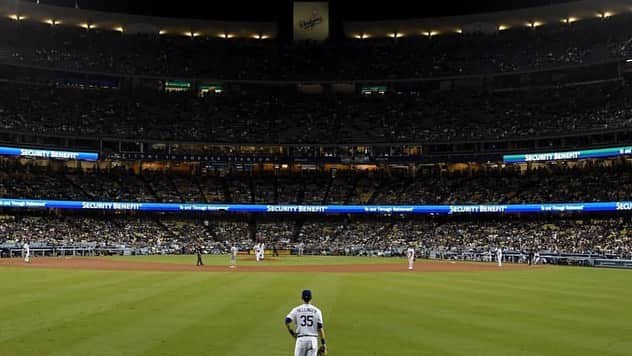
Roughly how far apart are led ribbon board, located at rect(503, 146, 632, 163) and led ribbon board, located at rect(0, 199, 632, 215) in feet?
17.4

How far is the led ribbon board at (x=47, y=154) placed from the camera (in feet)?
226

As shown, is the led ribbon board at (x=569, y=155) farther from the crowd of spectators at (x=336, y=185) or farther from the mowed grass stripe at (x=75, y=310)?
the mowed grass stripe at (x=75, y=310)

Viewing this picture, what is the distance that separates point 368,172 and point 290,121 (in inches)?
499

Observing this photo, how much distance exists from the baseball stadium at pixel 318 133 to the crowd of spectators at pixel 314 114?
1.15 feet

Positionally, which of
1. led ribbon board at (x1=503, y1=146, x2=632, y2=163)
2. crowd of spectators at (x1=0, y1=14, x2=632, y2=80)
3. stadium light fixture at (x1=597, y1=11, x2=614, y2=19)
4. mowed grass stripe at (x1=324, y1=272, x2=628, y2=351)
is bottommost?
mowed grass stripe at (x1=324, y1=272, x2=628, y2=351)

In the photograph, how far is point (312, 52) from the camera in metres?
91.5

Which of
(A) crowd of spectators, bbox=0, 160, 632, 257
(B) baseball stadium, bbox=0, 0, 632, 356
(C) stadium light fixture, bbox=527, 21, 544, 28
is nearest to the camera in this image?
(A) crowd of spectators, bbox=0, 160, 632, 257

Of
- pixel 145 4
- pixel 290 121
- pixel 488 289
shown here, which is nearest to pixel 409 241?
pixel 290 121

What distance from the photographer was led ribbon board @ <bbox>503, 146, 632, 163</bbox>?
212 ft

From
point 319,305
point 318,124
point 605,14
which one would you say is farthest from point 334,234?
point 319,305

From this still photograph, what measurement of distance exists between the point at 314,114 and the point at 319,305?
213ft

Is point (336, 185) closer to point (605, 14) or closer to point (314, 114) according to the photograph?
point (314, 114)

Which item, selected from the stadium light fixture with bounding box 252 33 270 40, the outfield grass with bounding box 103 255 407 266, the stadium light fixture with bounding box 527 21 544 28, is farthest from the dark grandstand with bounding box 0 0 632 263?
the outfield grass with bounding box 103 255 407 266

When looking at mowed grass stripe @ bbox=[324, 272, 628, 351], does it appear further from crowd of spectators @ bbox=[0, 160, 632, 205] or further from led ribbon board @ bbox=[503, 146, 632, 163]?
crowd of spectators @ bbox=[0, 160, 632, 205]
